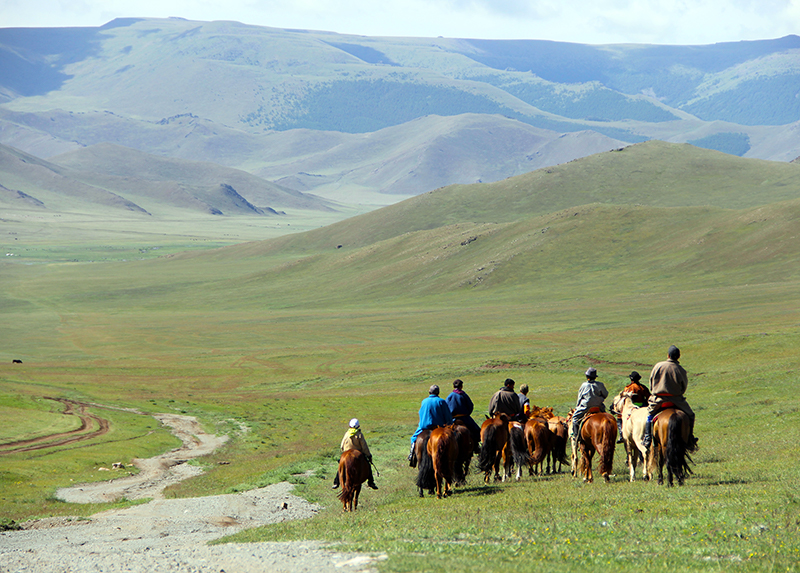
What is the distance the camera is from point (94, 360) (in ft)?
313

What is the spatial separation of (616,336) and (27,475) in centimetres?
6819

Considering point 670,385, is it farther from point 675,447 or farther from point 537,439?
point 537,439

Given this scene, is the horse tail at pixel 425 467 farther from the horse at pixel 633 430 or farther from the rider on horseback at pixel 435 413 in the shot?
the horse at pixel 633 430

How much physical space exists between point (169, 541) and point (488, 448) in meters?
10.4

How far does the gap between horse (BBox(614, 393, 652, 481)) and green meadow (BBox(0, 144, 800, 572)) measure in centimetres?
91

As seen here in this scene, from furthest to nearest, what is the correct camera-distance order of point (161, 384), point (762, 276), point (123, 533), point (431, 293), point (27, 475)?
point (431, 293) → point (762, 276) → point (161, 384) → point (27, 475) → point (123, 533)

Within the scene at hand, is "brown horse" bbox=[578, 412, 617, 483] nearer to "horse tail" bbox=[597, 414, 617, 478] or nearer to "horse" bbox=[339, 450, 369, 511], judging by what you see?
"horse tail" bbox=[597, 414, 617, 478]

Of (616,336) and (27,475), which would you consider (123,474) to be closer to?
(27,475)

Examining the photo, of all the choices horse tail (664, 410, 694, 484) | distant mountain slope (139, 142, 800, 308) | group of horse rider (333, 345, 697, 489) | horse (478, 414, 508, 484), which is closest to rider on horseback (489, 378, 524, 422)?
group of horse rider (333, 345, 697, 489)

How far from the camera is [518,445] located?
2409 cm

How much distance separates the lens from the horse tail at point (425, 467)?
22.0m

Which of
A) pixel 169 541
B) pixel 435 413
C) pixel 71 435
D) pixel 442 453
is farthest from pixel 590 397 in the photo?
pixel 71 435

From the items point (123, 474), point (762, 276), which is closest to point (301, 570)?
point (123, 474)

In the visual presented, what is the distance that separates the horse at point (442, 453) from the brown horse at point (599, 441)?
3876mm
